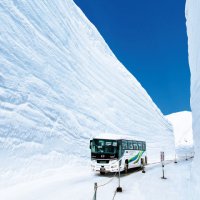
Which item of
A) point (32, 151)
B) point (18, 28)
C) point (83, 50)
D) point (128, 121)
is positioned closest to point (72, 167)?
point (32, 151)

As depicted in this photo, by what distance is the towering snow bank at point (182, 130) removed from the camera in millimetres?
95644

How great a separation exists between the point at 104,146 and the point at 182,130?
95.5m

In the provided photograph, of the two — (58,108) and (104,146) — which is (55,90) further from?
(104,146)

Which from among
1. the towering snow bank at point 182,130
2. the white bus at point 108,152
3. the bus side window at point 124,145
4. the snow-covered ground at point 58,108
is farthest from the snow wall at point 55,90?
the towering snow bank at point 182,130

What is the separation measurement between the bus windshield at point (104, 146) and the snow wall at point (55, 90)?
13.8ft

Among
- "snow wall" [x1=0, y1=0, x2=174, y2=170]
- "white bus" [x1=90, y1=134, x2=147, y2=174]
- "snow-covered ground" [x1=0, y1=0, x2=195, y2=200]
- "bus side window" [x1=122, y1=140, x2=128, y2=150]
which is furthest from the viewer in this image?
"snow wall" [x1=0, y1=0, x2=174, y2=170]

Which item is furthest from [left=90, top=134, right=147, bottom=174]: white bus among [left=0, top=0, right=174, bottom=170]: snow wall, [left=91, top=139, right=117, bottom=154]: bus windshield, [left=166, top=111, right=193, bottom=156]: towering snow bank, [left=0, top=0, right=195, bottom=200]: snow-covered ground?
[left=166, top=111, right=193, bottom=156]: towering snow bank

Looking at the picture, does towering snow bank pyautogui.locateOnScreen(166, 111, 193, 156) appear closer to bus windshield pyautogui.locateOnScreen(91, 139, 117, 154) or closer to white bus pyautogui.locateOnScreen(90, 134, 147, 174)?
white bus pyautogui.locateOnScreen(90, 134, 147, 174)

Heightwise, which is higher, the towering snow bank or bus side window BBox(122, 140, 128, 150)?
the towering snow bank

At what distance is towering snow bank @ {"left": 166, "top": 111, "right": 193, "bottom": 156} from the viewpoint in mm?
95644

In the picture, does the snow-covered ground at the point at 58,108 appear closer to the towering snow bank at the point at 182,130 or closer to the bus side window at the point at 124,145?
the bus side window at the point at 124,145

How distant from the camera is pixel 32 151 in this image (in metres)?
18.6

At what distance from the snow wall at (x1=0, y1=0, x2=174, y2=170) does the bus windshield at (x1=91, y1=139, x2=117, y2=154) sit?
4200mm

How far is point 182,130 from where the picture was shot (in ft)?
349
